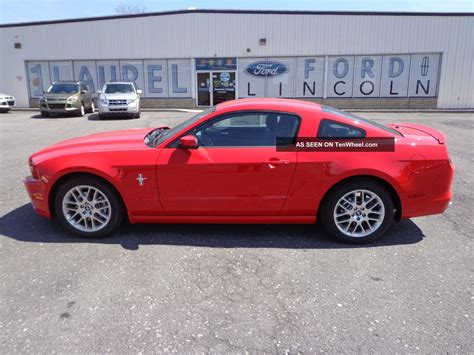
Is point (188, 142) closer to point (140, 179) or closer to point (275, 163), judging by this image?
point (140, 179)

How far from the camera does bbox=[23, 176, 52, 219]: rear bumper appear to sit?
13.0 ft

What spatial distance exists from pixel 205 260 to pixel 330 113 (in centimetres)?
199

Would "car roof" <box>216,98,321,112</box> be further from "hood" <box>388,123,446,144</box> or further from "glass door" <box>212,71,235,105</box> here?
"glass door" <box>212,71,235,105</box>

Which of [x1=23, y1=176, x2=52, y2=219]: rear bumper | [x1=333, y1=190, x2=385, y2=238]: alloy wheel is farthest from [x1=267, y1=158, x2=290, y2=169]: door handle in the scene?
[x1=23, y1=176, x2=52, y2=219]: rear bumper

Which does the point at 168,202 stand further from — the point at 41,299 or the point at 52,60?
the point at 52,60

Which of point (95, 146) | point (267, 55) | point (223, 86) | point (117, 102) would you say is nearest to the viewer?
point (95, 146)

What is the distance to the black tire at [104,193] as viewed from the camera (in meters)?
3.90

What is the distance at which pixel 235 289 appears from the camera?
10.1 feet

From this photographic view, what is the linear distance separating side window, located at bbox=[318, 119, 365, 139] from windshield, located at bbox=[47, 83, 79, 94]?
54.2ft

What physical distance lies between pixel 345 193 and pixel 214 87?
19.1 meters

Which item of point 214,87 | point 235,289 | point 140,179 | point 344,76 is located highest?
point 344,76

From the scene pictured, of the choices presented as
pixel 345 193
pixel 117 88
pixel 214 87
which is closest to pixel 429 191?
pixel 345 193

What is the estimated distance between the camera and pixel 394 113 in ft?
63.3
